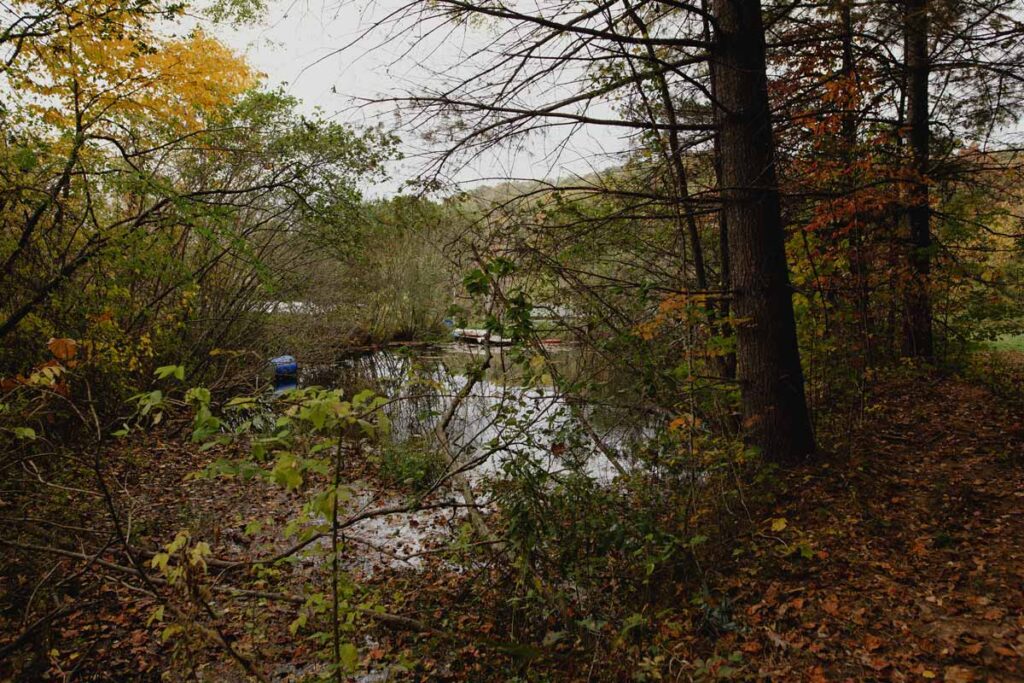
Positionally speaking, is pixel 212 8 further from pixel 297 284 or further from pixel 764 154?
pixel 764 154

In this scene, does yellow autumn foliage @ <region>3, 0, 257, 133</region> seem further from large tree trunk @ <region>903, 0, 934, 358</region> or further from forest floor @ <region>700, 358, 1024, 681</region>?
large tree trunk @ <region>903, 0, 934, 358</region>

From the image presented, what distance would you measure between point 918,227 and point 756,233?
4.58 meters

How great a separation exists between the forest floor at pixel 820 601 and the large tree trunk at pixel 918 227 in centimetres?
204

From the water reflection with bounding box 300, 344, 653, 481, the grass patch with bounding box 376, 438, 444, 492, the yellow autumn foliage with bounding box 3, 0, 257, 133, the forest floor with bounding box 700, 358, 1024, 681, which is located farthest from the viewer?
the grass patch with bounding box 376, 438, 444, 492

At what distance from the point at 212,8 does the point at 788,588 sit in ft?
33.4

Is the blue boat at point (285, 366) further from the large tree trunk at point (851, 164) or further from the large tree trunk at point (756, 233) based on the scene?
the large tree trunk at point (851, 164)

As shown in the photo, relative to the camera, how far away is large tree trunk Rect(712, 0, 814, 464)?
4777 millimetres

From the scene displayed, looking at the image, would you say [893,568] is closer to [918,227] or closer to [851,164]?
[851,164]

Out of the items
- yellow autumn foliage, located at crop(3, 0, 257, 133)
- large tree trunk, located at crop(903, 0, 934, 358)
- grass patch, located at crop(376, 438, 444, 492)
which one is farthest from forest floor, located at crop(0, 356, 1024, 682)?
yellow autumn foliage, located at crop(3, 0, 257, 133)

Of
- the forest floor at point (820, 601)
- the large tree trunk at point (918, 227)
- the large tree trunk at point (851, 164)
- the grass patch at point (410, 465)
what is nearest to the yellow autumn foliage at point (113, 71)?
the forest floor at point (820, 601)

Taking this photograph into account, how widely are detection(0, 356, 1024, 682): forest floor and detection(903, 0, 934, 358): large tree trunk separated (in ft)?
6.70

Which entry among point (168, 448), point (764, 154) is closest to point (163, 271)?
point (168, 448)

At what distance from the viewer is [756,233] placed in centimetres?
484

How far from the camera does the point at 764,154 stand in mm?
4863
